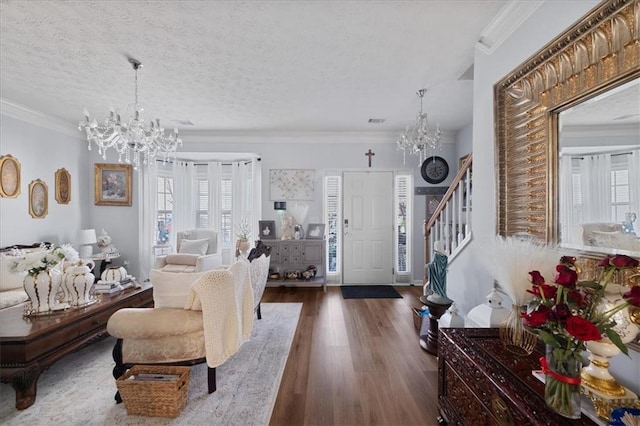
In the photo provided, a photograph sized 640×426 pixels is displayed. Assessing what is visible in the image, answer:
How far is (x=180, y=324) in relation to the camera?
1.88 metres

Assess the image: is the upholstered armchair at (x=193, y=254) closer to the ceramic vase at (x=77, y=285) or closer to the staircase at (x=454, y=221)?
the ceramic vase at (x=77, y=285)

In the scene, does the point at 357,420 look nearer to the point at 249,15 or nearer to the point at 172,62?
the point at 249,15

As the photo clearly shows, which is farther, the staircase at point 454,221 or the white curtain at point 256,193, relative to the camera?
the white curtain at point 256,193

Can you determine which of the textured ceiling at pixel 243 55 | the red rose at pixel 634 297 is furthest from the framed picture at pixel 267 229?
the red rose at pixel 634 297

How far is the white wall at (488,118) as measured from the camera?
1.53m

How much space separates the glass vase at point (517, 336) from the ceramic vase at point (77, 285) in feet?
10.9

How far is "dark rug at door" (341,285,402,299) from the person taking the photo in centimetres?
438

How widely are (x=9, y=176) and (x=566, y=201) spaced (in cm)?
600

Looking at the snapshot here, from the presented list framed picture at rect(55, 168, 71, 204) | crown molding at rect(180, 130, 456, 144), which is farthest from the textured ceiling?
framed picture at rect(55, 168, 71, 204)

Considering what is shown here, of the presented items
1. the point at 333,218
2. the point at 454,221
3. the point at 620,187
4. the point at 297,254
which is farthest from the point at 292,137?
the point at 620,187

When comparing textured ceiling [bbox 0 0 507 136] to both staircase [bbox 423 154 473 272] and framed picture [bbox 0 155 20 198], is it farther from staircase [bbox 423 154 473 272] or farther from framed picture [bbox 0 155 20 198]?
staircase [bbox 423 154 473 272]

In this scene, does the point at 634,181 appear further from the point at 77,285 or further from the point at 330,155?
the point at 330,155

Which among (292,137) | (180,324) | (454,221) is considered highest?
(292,137)

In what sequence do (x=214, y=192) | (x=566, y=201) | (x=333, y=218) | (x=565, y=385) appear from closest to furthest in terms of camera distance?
(x=565, y=385) < (x=566, y=201) < (x=333, y=218) < (x=214, y=192)
